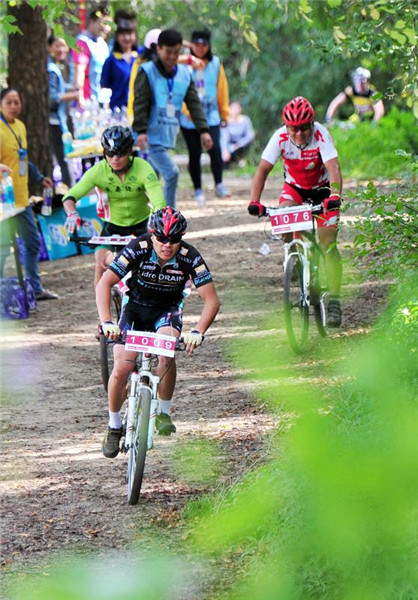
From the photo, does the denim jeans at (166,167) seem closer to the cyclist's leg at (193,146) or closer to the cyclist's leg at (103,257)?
the cyclist's leg at (193,146)

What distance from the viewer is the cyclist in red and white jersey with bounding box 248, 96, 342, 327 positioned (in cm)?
863

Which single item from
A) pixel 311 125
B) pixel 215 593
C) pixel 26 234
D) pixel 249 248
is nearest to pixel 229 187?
pixel 249 248

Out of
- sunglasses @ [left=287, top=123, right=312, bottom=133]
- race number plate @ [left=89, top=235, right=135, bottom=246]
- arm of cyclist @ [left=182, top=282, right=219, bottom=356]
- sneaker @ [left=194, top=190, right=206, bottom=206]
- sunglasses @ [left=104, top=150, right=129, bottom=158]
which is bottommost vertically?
sneaker @ [left=194, top=190, right=206, bottom=206]

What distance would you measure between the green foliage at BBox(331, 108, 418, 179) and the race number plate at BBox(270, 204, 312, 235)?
7.48 m

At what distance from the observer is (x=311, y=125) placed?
28.7 ft

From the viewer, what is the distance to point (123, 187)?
27.4 feet

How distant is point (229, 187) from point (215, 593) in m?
14.4

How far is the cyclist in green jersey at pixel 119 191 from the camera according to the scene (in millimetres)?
8047

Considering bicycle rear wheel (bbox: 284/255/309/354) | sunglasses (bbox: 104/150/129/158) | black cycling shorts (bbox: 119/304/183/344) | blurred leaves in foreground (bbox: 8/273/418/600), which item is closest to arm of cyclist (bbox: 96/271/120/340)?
black cycling shorts (bbox: 119/304/183/344)

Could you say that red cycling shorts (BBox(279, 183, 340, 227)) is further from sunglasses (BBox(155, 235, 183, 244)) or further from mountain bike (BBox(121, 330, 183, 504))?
mountain bike (BBox(121, 330, 183, 504))

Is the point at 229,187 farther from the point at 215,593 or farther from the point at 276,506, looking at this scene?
the point at 276,506

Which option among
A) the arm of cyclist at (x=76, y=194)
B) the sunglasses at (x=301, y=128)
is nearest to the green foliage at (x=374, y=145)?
the sunglasses at (x=301, y=128)

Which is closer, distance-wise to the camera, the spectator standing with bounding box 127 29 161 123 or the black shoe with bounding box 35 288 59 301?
the black shoe with bounding box 35 288 59 301

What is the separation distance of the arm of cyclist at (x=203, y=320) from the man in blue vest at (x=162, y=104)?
20.6 ft
